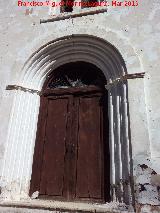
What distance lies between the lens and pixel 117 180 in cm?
412

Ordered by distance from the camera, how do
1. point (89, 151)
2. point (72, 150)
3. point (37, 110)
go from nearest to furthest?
point (89, 151) < point (72, 150) < point (37, 110)

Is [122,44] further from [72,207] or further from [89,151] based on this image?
[72,207]

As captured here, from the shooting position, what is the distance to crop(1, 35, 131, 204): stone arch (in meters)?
4.18

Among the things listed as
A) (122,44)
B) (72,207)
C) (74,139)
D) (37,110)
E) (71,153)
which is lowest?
(72,207)

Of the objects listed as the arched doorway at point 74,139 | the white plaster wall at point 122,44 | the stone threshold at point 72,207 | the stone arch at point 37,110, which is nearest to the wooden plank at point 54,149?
the arched doorway at point 74,139

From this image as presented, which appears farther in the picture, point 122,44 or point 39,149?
point 39,149

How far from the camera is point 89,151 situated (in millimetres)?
4656

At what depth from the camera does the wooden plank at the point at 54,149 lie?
4621 mm

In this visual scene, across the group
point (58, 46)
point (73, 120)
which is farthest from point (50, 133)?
point (58, 46)

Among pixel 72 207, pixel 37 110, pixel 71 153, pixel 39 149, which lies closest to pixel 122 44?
pixel 37 110

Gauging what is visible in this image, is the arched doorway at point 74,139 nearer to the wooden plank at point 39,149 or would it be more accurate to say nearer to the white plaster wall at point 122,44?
the wooden plank at point 39,149

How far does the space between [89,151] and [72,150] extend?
32cm

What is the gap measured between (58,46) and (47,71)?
57 cm

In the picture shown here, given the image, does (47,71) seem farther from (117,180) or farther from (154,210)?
(154,210)
